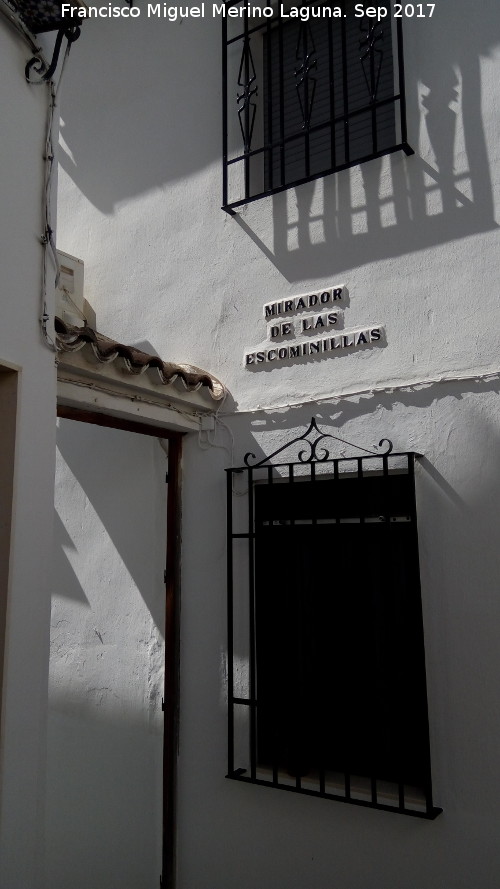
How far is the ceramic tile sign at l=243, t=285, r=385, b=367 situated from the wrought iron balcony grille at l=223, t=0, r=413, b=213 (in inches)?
29.4

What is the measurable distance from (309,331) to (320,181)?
3.04ft

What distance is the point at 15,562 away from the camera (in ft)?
10.1

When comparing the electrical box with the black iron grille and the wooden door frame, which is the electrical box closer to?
the wooden door frame

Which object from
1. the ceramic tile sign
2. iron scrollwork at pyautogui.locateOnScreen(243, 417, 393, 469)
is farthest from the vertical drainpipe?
the ceramic tile sign

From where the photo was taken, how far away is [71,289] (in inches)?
202

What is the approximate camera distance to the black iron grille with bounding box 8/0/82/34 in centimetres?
336

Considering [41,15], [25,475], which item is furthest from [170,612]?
[41,15]

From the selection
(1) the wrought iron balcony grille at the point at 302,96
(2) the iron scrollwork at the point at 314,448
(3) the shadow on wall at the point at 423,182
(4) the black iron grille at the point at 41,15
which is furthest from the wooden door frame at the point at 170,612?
(4) the black iron grille at the point at 41,15

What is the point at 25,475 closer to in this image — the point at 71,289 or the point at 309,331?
the point at 309,331

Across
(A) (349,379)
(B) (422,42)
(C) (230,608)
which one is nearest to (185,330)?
(A) (349,379)

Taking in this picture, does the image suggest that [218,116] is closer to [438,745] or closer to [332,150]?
[332,150]

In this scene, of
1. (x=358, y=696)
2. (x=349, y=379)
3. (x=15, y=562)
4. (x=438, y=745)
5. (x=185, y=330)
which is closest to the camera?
(x=15, y=562)

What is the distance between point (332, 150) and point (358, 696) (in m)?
3.15

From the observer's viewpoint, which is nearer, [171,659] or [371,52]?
[371,52]
